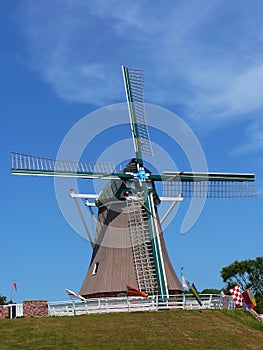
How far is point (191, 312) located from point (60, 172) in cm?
1077

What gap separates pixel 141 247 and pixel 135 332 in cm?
887

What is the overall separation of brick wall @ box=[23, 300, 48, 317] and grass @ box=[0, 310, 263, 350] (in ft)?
11.1

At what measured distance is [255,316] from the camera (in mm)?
33094

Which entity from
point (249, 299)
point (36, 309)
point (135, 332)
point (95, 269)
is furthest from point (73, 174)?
point (135, 332)

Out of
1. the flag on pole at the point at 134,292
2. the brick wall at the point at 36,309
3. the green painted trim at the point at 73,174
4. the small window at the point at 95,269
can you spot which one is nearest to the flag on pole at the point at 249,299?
the flag on pole at the point at 134,292

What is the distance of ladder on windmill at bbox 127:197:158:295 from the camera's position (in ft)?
108

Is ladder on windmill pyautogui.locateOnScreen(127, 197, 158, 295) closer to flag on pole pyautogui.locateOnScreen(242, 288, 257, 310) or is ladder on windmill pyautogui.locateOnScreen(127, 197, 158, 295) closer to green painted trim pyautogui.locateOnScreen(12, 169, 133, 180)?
green painted trim pyautogui.locateOnScreen(12, 169, 133, 180)

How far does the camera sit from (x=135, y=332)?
2531cm

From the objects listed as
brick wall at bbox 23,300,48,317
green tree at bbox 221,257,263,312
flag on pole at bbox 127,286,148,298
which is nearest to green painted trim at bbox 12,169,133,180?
→ flag on pole at bbox 127,286,148,298

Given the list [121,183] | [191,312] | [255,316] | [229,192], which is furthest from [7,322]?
[229,192]

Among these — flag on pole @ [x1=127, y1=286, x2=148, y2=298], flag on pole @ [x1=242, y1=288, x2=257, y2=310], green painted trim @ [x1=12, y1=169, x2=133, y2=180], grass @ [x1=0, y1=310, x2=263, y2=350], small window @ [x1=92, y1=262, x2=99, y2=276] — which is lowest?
grass @ [x1=0, y1=310, x2=263, y2=350]

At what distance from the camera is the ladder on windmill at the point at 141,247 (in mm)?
33000

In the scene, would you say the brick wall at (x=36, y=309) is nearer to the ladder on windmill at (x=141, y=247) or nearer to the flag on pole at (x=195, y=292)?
the ladder on windmill at (x=141, y=247)

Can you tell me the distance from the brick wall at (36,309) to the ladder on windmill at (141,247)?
5038 millimetres
